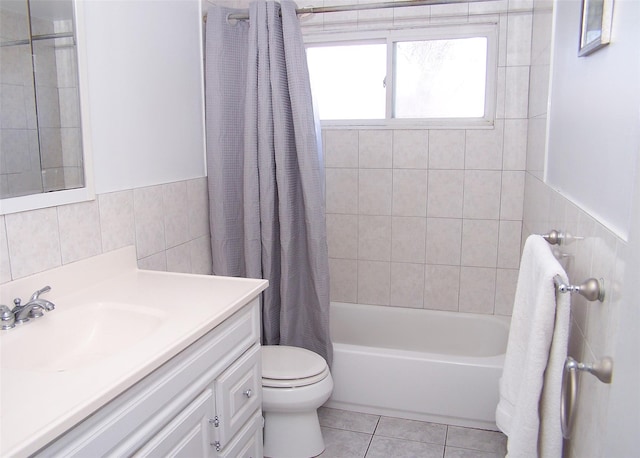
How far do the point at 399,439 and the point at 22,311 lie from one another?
1.65 meters

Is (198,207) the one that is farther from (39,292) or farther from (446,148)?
(446,148)

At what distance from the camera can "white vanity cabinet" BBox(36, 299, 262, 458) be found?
3.50ft

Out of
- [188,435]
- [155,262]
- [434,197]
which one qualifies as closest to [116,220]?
[155,262]

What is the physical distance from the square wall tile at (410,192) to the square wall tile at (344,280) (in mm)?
430

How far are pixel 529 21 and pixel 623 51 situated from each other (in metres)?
1.69

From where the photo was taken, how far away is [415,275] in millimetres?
3004

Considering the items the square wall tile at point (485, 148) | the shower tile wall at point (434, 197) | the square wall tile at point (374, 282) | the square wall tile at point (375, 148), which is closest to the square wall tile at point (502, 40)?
the shower tile wall at point (434, 197)

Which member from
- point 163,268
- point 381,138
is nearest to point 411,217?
point 381,138

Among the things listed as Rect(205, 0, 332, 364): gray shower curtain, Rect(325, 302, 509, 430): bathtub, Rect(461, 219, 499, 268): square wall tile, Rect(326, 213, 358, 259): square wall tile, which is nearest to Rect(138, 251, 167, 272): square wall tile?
Rect(205, 0, 332, 364): gray shower curtain

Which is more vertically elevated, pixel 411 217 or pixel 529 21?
pixel 529 21

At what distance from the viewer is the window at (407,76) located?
276 cm

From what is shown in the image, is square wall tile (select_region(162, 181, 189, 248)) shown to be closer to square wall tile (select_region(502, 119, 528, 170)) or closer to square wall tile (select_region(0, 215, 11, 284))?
square wall tile (select_region(0, 215, 11, 284))

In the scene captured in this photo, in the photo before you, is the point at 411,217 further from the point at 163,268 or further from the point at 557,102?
the point at 163,268

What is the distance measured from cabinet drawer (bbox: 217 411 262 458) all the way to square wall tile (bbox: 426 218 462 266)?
1481 millimetres
